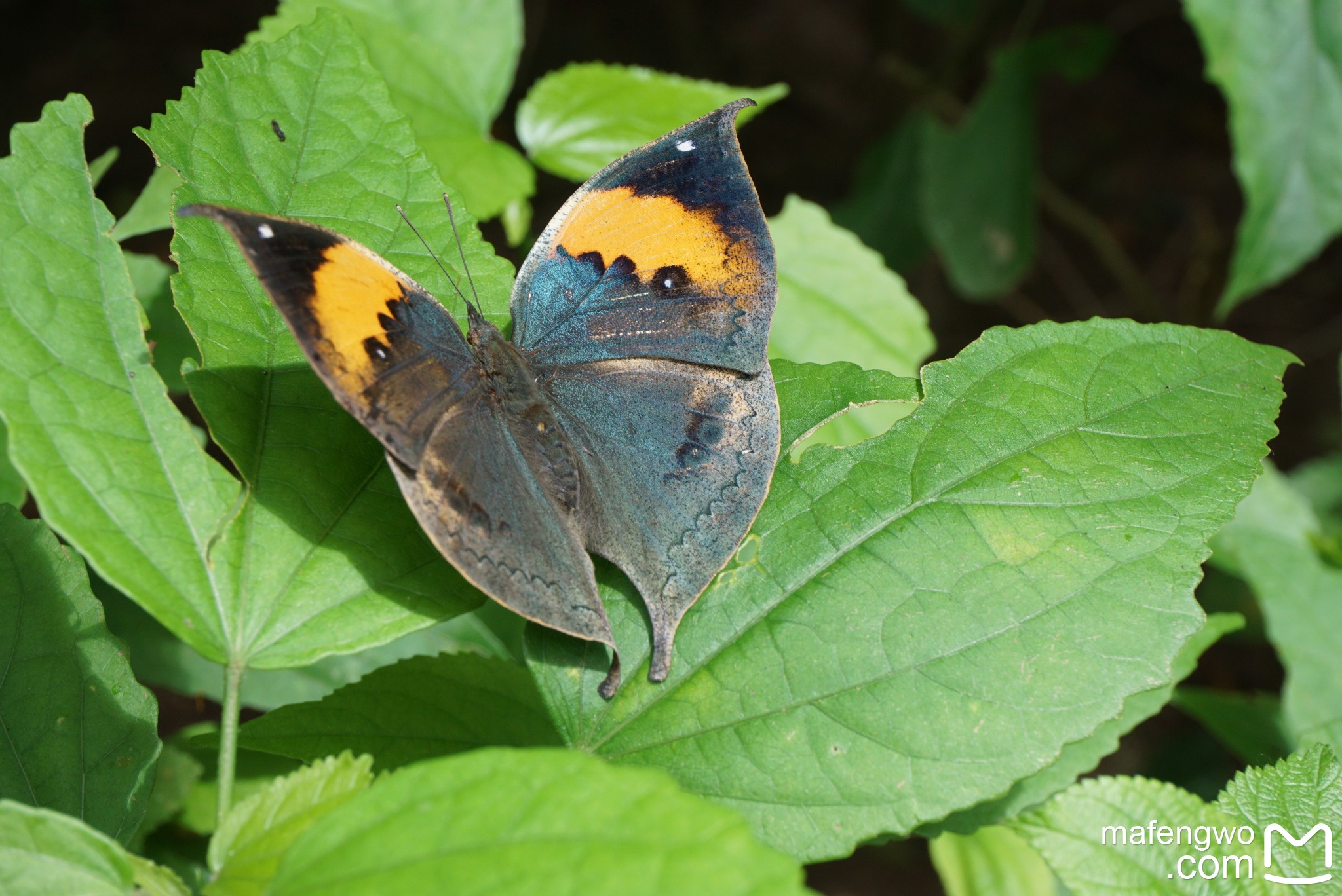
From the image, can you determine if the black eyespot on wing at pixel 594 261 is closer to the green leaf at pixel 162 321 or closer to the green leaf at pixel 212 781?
the green leaf at pixel 162 321

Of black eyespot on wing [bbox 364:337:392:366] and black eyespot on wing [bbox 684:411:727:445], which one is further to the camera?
black eyespot on wing [bbox 684:411:727:445]

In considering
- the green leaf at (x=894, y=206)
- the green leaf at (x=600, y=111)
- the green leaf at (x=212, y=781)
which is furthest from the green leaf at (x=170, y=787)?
the green leaf at (x=894, y=206)

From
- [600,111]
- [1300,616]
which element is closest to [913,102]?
[600,111]

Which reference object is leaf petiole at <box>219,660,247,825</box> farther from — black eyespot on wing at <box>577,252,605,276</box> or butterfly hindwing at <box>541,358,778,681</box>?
black eyespot on wing at <box>577,252,605,276</box>

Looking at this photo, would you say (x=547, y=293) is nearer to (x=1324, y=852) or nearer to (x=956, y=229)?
(x=1324, y=852)

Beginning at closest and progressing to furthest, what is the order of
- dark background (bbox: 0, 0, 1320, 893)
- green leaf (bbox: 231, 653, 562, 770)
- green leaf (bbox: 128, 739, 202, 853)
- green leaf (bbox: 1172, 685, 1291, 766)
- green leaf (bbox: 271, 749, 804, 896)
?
green leaf (bbox: 271, 749, 804, 896) < green leaf (bbox: 231, 653, 562, 770) < green leaf (bbox: 128, 739, 202, 853) < green leaf (bbox: 1172, 685, 1291, 766) < dark background (bbox: 0, 0, 1320, 893)

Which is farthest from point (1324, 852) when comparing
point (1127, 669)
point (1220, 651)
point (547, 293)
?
point (1220, 651)

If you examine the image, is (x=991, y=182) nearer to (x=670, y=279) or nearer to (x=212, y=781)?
(x=670, y=279)

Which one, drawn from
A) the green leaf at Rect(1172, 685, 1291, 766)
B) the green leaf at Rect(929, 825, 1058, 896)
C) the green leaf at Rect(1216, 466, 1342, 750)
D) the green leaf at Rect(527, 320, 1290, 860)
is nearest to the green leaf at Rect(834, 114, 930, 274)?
the green leaf at Rect(1216, 466, 1342, 750)
